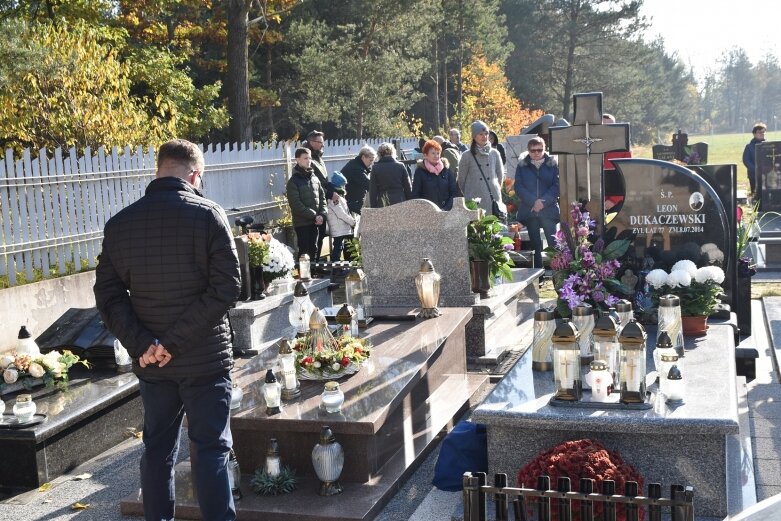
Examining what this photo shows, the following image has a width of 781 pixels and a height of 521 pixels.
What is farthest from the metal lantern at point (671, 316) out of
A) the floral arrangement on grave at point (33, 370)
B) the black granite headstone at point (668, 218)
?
the floral arrangement on grave at point (33, 370)

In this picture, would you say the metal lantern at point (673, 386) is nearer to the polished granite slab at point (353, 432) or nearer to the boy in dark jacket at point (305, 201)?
the polished granite slab at point (353, 432)

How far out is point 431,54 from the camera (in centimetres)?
4075

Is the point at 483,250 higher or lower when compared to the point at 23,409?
higher

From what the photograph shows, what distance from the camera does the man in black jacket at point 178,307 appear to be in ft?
14.3

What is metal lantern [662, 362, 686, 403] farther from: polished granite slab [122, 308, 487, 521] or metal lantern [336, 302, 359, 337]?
metal lantern [336, 302, 359, 337]

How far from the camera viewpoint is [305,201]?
475 inches

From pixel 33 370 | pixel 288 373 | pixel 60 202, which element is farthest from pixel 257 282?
pixel 288 373

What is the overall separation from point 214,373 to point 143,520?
1294 mm

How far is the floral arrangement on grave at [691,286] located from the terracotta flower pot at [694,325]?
33mm

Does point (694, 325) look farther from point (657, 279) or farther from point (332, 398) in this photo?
point (332, 398)

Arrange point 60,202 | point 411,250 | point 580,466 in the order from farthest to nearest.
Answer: point 60,202 → point 411,250 → point 580,466

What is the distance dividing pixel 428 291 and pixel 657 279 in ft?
5.83

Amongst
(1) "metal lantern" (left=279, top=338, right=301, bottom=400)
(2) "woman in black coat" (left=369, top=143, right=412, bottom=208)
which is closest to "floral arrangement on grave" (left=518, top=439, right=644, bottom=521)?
(1) "metal lantern" (left=279, top=338, right=301, bottom=400)

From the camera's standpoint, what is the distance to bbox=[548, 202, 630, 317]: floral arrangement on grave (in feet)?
21.1
